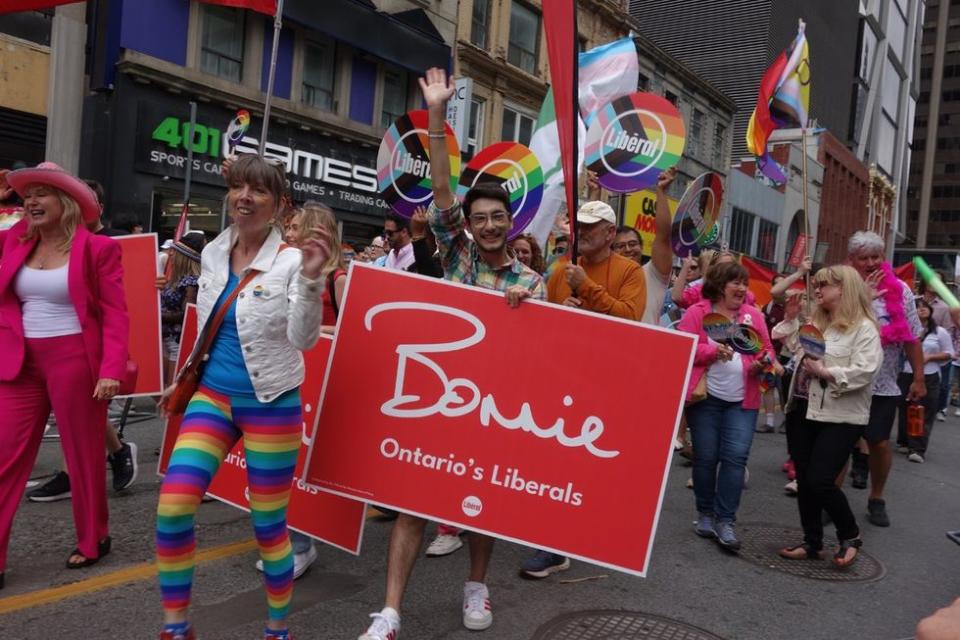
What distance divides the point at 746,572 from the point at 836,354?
1462 mm

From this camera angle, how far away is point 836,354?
4.69 m

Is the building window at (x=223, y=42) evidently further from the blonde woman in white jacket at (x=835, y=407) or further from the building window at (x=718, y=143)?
the building window at (x=718, y=143)

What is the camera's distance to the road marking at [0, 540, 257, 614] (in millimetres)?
3318

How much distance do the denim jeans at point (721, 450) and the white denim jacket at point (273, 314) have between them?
304 cm

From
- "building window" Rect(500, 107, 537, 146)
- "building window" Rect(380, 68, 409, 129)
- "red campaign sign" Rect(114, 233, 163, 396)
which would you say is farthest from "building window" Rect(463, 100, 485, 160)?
"red campaign sign" Rect(114, 233, 163, 396)

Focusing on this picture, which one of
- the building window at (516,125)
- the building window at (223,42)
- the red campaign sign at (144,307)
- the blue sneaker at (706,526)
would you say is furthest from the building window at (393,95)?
the blue sneaker at (706,526)

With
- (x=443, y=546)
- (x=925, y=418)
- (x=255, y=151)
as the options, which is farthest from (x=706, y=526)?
(x=255, y=151)

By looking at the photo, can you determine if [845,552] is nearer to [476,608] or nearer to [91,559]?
[476,608]

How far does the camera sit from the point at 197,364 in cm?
290

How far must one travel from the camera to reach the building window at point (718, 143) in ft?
118

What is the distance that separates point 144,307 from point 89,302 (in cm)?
123

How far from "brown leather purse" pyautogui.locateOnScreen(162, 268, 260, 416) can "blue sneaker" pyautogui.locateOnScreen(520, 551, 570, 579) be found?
6.85 ft

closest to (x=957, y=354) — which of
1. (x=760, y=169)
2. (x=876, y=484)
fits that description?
(x=760, y=169)

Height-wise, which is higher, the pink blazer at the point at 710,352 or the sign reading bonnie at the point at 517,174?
the sign reading bonnie at the point at 517,174
